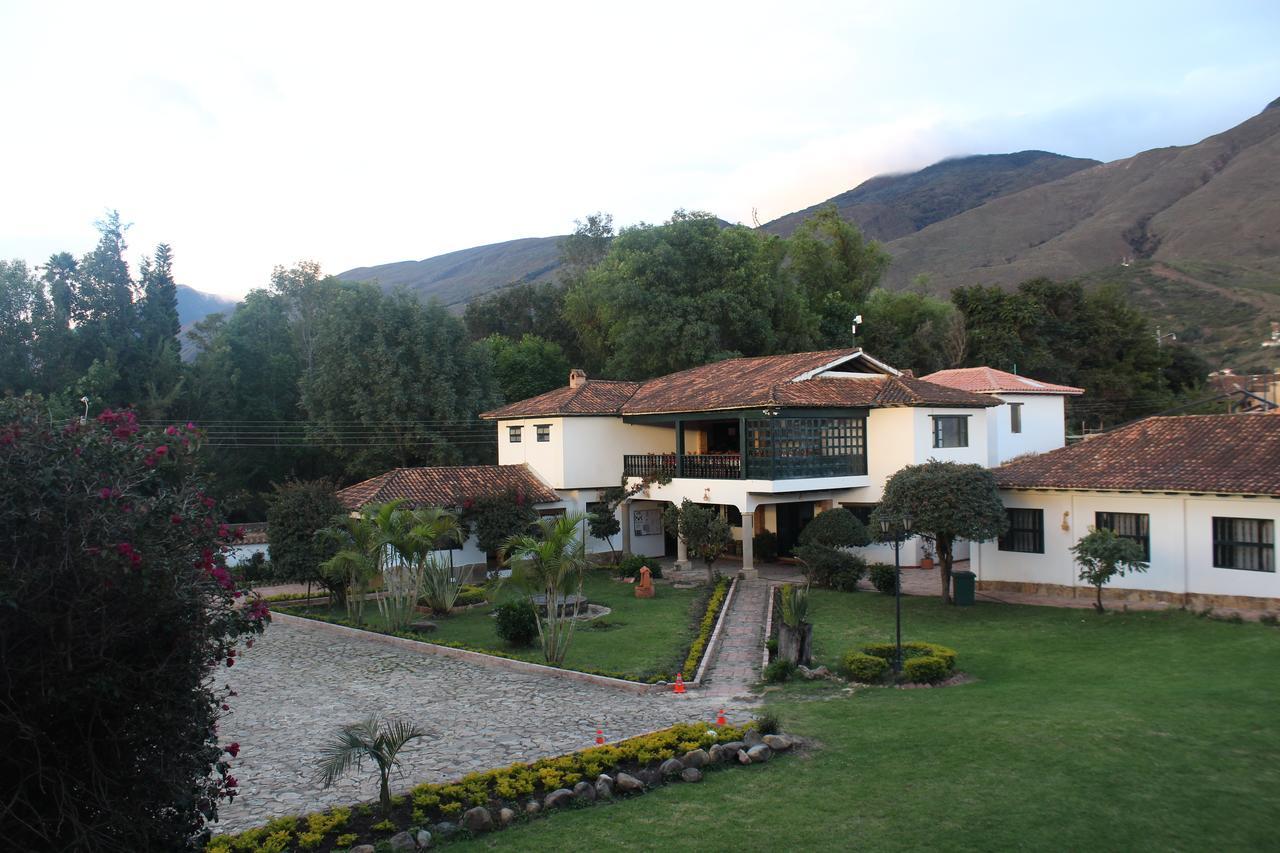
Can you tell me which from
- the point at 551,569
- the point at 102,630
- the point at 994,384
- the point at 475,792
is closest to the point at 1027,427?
the point at 994,384

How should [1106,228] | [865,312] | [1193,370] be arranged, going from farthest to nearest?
[1106,228] → [1193,370] → [865,312]

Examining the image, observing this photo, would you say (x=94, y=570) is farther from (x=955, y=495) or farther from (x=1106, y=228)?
(x=1106, y=228)

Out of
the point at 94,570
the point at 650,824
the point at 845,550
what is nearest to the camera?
the point at 94,570

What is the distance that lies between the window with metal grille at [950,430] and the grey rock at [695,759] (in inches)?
749

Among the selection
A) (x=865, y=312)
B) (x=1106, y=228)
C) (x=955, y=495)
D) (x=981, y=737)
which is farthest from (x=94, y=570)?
(x=1106, y=228)

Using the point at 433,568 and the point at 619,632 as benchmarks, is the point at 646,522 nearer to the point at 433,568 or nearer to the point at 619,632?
the point at 433,568

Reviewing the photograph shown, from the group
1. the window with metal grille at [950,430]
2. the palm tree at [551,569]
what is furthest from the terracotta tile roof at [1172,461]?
the palm tree at [551,569]

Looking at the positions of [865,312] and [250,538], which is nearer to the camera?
[250,538]

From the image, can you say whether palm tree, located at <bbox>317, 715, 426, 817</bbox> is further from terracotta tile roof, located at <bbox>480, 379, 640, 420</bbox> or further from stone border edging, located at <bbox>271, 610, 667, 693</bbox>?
terracotta tile roof, located at <bbox>480, 379, 640, 420</bbox>

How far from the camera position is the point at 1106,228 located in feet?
402

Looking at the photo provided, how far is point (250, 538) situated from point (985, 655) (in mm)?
25168

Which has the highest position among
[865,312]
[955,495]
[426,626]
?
[865,312]

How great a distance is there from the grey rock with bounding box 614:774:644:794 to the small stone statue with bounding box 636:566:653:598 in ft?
47.8

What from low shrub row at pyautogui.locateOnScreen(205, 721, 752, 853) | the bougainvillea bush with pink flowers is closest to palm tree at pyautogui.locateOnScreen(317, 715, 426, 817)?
low shrub row at pyautogui.locateOnScreen(205, 721, 752, 853)
